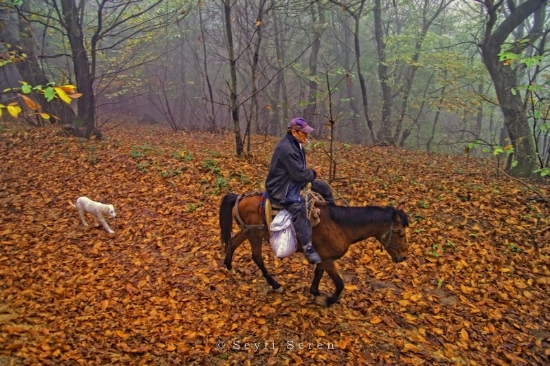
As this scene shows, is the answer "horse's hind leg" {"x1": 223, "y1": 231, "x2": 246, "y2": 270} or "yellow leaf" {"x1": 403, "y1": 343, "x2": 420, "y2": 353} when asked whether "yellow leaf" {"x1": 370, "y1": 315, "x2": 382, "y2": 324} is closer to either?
"yellow leaf" {"x1": 403, "y1": 343, "x2": 420, "y2": 353}

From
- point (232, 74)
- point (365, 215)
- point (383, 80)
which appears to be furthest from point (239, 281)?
point (383, 80)

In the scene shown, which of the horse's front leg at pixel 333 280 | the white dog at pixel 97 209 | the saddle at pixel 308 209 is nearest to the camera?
the saddle at pixel 308 209

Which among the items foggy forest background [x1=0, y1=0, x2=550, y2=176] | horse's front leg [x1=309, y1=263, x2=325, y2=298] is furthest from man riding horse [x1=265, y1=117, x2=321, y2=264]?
foggy forest background [x1=0, y1=0, x2=550, y2=176]

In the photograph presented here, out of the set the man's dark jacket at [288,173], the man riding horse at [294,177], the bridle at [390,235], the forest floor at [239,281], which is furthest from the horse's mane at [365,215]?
the forest floor at [239,281]

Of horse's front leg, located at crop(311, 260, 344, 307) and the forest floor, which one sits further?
horse's front leg, located at crop(311, 260, 344, 307)

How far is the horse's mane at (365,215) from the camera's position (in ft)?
16.8

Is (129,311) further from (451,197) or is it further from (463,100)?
(463,100)

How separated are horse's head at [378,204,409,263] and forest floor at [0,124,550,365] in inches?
42.4

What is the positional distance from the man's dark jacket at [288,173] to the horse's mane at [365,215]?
0.72 metres

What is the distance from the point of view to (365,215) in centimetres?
521

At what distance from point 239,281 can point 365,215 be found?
2.68 m

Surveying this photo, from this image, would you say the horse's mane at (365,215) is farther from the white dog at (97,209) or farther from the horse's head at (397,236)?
the white dog at (97,209)

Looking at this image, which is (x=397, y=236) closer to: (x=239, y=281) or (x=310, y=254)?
Answer: (x=310, y=254)

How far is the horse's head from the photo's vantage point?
5098mm
